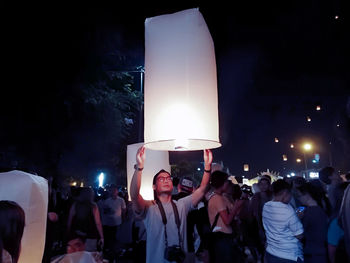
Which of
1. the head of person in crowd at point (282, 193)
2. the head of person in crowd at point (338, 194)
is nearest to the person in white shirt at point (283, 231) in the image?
the head of person in crowd at point (282, 193)

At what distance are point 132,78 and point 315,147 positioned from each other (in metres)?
51.5

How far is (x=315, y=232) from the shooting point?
4.43 meters

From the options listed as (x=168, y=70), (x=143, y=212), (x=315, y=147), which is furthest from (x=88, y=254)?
(x=315, y=147)

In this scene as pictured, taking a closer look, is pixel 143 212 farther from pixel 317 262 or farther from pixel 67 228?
pixel 67 228

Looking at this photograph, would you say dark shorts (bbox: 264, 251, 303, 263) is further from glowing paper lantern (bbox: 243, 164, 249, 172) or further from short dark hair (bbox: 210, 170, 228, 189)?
glowing paper lantern (bbox: 243, 164, 249, 172)

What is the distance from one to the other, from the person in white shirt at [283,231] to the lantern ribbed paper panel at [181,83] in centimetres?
224

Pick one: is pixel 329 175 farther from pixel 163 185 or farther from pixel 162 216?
pixel 162 216

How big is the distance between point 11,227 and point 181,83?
1.66 meters

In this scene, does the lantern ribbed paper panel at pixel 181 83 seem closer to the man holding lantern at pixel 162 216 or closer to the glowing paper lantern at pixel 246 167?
the man holding lantern at pixel 162 216

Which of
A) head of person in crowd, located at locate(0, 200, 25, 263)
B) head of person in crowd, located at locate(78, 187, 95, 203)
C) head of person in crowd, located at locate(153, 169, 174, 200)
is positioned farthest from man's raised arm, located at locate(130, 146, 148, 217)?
head of person in crowd, located at locate(78, 187, 95, 203)

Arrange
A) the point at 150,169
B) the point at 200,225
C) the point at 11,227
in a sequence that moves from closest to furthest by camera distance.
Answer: the point at 11,227, the point at 150,169, the point at 200,225

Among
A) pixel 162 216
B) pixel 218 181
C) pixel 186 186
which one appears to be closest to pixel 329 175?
pixel 218 181

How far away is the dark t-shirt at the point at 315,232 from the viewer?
4391mm

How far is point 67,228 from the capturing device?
634 cm
